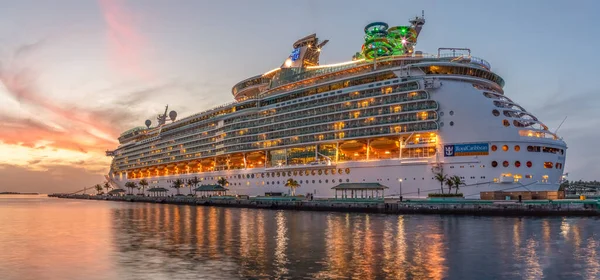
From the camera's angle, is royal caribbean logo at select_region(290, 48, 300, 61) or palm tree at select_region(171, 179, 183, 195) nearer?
royal caribbean logo at select_region(290, 48, 300, 61)

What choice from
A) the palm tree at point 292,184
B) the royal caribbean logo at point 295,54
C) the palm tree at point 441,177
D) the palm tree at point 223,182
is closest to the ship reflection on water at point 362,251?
the palm tree at point 441,177

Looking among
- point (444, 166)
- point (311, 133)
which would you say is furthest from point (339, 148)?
point (444, 166)

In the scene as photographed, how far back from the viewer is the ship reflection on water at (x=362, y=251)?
2608 centimetres

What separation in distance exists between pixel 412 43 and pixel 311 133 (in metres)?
24.8

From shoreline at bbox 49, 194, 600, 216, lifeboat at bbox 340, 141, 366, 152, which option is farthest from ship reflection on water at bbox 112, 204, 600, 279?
lifeboat at bbox 340, 141, 366, 152

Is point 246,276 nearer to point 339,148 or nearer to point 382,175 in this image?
point 382,175

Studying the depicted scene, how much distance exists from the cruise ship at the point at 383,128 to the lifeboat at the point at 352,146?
0.56 ft

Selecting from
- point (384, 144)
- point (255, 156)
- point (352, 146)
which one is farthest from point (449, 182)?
point (255, 156)

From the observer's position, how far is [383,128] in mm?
75250

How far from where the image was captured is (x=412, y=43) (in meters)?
89.2

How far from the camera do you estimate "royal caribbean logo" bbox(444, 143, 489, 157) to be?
65.5 metres

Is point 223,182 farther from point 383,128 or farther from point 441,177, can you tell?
point 441,177

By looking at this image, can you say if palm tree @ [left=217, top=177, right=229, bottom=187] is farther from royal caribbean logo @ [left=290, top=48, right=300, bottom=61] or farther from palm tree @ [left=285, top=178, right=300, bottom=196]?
royal caribbean logo @ [left=290, top=48, right=300, bottom=61]

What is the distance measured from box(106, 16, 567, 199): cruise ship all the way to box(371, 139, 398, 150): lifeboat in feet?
0.51
